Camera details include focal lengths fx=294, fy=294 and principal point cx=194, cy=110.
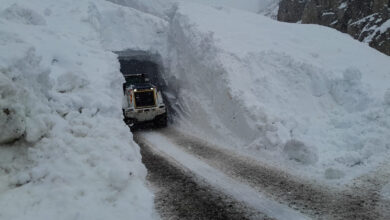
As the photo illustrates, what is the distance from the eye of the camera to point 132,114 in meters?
13.8

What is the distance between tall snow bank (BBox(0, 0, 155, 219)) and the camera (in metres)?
4.61

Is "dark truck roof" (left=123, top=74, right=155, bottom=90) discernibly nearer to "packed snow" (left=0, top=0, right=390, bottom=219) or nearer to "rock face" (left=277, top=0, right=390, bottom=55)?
"packed snow" (left=0, top=0, right=390, bottom=219)

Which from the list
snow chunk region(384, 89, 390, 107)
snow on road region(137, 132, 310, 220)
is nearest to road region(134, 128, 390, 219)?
snow on road region(137, 132, 310, 220)

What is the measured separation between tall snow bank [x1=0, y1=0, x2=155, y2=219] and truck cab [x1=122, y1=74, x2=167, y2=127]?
5.12 m

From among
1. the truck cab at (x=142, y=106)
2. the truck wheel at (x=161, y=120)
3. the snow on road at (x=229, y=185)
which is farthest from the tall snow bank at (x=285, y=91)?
the snow on road at (x=229, y=185)

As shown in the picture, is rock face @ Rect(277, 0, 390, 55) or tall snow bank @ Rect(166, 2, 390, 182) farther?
rock face @ Rect(277, 0, 390, 55)

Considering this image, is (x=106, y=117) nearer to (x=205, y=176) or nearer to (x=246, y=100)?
(x=205, y=176)

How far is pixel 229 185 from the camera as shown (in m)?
6.57

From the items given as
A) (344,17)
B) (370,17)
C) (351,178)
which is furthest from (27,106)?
(344,17)

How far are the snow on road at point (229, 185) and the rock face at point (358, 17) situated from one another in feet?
67.9

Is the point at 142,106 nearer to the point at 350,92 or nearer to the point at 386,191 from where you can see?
the point at 350,92

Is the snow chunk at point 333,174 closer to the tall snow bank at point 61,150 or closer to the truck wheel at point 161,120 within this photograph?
the tall snow bank at point 61,150

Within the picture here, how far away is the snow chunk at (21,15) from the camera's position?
11818 millimetres

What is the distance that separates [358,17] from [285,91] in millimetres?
21799
